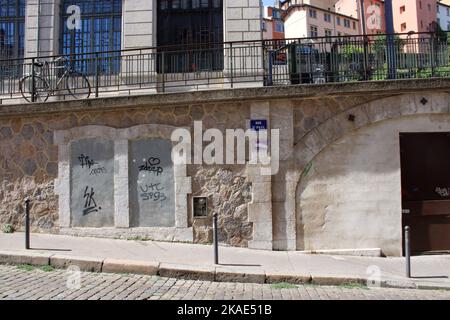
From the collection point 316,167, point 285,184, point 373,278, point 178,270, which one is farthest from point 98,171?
point 373,278

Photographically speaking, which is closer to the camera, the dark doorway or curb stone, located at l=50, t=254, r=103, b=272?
curb stone, located at l=50, t=254, r=103, b=272

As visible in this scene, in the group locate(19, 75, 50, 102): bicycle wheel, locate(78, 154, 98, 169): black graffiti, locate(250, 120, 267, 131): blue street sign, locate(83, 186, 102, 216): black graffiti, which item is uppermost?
locate(19, 75, 50, 102): bicycle wheel

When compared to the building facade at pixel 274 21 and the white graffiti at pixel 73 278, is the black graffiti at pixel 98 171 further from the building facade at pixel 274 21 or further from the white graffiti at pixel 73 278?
the building facade at pixel 274 21

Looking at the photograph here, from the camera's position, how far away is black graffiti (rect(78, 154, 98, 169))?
9.40 meters

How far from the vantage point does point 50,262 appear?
731cm

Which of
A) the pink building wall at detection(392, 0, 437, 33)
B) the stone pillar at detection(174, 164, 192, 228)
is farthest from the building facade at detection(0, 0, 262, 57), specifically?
the pink building wall at detection(392, 0, 437, 33)

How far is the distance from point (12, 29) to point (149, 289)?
12.1 metres

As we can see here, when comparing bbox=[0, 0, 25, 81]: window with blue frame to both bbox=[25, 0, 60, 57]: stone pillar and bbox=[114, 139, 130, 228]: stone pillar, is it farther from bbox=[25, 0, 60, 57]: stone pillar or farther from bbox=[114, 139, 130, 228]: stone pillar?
bbox=[114, 139, 130, 228]: stone pillar

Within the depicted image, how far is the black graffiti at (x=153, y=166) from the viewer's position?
9.15 metres

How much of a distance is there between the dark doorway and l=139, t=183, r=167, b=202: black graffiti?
17.1 ft

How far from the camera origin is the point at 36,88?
34.5 ft

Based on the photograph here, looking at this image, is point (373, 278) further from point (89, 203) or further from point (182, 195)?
point (89, 203)

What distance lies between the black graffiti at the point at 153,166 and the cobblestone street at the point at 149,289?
2765mm
